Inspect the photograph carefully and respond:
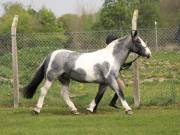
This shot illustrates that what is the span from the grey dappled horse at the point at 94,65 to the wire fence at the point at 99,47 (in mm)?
2225

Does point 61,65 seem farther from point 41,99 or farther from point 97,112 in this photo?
point 97,112

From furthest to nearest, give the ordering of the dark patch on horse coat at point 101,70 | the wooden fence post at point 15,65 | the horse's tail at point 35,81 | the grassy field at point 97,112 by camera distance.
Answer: the wooden fence post at point 15,65
the horse's tail at point 35,81
the dark patch on horse coat at point 101,70
the grassy field at point 97,112

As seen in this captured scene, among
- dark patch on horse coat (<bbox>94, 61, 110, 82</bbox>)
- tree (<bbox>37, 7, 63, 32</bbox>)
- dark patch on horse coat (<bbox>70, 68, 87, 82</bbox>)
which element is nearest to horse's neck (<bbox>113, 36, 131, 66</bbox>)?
dark patch on horse coat (<bbox>94, 61, 110, 82</bbox>)

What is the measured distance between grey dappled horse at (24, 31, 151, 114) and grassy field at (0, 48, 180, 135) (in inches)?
29.1

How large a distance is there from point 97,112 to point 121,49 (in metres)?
1.65

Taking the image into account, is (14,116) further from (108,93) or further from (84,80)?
(108,93)

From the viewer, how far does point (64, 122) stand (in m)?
11.9

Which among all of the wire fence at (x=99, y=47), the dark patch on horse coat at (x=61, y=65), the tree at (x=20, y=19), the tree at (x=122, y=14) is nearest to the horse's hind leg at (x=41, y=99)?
the dark patch on horse coat at (x=61, y=65)

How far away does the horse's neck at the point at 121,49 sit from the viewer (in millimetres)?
13367

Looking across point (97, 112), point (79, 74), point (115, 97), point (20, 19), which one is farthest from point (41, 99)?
point (20, 19)

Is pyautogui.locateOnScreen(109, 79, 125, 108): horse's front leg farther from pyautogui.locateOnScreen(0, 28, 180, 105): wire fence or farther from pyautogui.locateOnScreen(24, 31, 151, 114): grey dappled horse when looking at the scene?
pyautogui.locateOnScreen(0, 28, 180, 105): wire fence

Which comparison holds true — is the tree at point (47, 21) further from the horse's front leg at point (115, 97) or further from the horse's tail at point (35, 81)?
the horse's tail at point (35, 81)

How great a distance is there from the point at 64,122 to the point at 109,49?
2.37 meters

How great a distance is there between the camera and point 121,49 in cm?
1347
